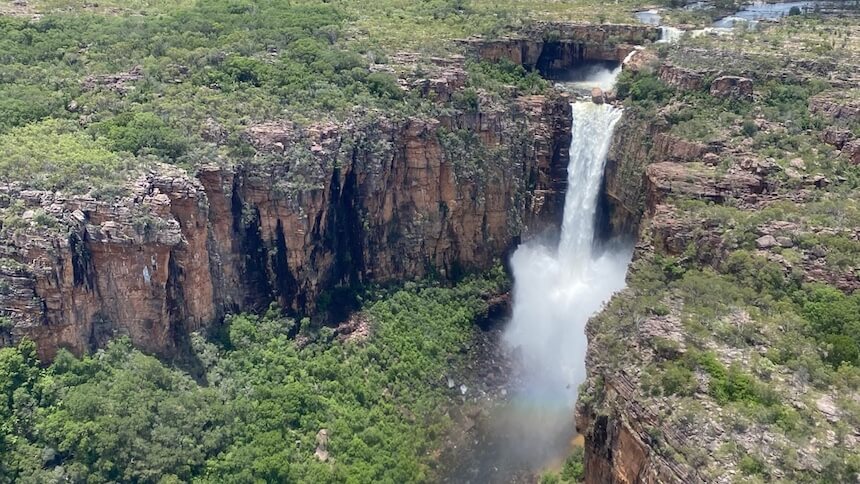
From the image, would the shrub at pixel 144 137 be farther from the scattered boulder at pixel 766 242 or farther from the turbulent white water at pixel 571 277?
the scattered boulder at pixel 766 242

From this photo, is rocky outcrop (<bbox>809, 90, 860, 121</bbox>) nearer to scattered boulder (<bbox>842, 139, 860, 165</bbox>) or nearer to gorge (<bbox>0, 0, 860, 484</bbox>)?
gorge (<bbox>0, 0, 860, 484</bbox>)

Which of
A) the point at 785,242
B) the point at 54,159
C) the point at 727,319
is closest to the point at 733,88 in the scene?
the point at 785,242

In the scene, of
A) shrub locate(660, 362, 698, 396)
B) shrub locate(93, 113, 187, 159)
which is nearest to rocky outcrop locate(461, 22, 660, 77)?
shrub locate(93, 113, 187, 159)

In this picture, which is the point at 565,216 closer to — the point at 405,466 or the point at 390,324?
the point at 390,324

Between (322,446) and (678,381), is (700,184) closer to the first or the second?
(678,381)

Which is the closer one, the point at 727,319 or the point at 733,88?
the point at 727,319

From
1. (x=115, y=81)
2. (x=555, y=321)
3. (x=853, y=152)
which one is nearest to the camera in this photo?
(x=853, y=152)

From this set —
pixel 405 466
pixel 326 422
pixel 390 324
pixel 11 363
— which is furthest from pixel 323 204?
pixel 11 363

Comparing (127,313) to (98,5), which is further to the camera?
(98,5)
